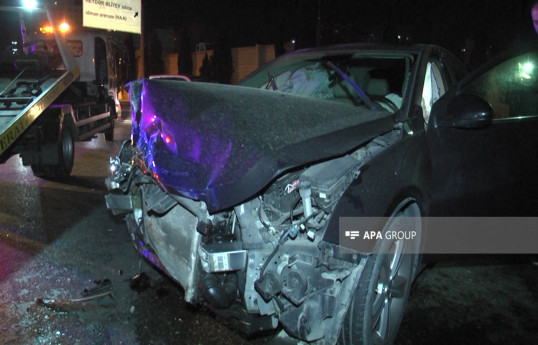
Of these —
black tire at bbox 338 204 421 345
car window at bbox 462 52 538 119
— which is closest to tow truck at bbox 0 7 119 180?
black tire at bbox 338 204 421 345

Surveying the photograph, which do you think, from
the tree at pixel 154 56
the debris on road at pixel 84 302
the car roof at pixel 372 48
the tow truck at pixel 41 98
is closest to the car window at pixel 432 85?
the car roof at pixel 372 48

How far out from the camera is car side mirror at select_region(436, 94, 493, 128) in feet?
7.96

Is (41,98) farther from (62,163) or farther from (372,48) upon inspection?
(372,48)

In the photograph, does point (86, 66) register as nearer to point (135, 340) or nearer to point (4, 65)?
point (4, 65)

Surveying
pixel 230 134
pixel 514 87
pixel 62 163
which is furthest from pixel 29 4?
pixel 514 87

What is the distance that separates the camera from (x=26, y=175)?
21.8ft

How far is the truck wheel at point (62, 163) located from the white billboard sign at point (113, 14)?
14.0 m

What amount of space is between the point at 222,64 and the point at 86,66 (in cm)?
1875

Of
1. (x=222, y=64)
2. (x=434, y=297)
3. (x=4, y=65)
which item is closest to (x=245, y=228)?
(x=434, y=297)

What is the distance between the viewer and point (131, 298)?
305cm

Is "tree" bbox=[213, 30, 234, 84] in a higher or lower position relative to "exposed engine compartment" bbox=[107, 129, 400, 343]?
higher

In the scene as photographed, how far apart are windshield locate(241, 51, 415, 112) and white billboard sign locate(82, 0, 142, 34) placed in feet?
58.0

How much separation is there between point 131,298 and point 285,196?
168cm

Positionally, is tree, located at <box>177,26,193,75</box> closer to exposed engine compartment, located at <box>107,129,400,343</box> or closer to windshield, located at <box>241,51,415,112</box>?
windshield, located at <box>241,51,415,112</box>
